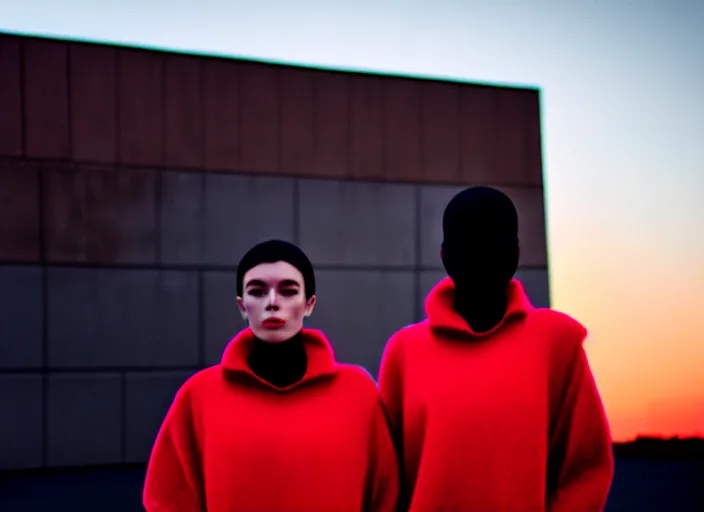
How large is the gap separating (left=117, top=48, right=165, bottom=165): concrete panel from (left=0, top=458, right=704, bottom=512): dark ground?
3.56 meters

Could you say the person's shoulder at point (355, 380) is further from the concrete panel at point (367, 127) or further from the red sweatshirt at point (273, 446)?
the concrete panel at point (367, 127)

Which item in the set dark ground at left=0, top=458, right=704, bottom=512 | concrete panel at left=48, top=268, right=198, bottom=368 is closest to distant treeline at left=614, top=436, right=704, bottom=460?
dark ground at left=0, top=458, right=704, bottom=512

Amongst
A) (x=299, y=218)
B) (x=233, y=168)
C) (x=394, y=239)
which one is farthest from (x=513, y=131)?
(x=233, y=168)

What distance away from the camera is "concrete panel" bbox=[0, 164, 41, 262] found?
781 centimetres

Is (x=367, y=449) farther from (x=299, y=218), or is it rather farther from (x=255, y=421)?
(x=299, y=218)

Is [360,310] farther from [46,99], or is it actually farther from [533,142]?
[46,99]

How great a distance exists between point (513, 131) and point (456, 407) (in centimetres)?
764

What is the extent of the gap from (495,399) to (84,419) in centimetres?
675

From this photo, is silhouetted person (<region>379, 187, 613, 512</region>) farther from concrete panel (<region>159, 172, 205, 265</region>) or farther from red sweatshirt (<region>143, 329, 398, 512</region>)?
concrete panel (<region>159, 172, 205, 265</region>)

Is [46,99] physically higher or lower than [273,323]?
higher

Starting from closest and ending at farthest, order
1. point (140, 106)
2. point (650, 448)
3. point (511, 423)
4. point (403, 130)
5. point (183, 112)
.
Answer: point (511, 423), point (140, 106), point (183, 112), point (403, 130), point (650, 448)

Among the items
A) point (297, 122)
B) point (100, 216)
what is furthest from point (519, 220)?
point (100, 216)

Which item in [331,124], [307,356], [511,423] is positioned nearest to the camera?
[511,423]

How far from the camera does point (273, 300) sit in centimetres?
224
